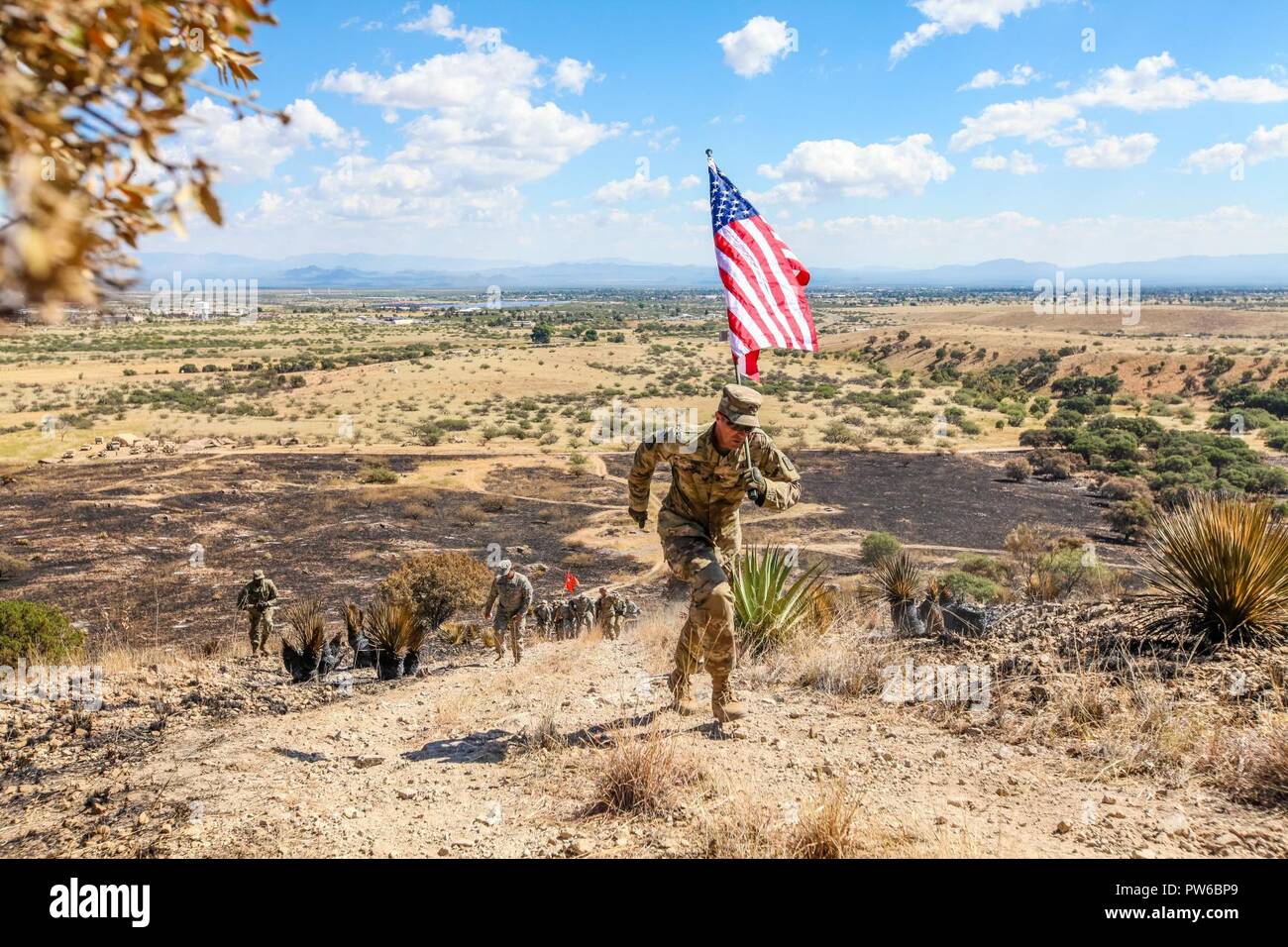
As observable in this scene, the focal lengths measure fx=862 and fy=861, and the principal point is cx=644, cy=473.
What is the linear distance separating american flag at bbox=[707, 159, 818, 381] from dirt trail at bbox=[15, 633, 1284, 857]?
8.25 feet

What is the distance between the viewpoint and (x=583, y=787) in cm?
434

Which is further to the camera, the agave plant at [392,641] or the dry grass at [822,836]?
the agave plant at [392,641]

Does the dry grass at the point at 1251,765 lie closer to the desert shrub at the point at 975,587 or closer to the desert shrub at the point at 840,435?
the desert shrub at the point at 975,587

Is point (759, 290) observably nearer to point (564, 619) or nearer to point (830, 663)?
point (830, 663)

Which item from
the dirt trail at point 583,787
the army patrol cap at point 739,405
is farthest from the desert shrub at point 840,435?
the army patrol cap at point 739,405

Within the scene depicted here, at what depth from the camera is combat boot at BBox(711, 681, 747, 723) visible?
511 centimetres

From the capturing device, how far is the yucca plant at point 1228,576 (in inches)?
226

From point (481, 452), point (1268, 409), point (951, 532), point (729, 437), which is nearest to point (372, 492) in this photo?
point (481, 452)

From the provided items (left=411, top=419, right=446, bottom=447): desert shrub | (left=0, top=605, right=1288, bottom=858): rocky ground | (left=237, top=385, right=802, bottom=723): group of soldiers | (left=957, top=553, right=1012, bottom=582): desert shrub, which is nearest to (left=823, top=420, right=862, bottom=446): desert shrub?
(left=411, top=419, right=446, bottom=447): desert shrub

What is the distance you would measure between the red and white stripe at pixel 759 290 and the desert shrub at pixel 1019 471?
26517 millimetres

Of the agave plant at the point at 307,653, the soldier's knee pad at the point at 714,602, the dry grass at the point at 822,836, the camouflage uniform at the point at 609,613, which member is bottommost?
the camouflage uniform at the point at 609,613

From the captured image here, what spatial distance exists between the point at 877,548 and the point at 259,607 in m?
12.9

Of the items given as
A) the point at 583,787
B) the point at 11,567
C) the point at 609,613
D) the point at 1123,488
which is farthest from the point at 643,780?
the point at 1123,488

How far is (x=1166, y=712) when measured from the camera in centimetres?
471
